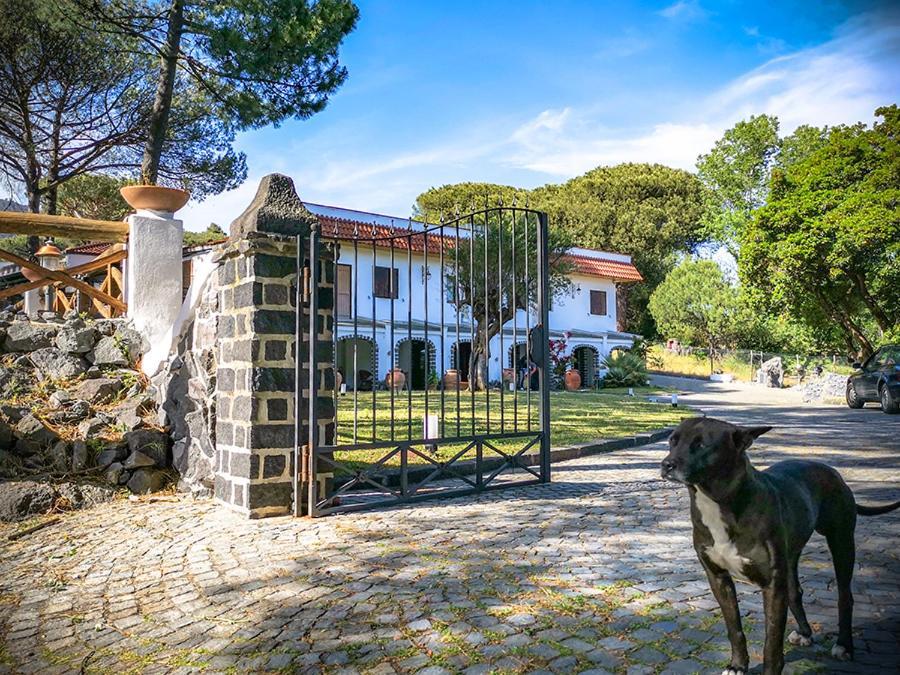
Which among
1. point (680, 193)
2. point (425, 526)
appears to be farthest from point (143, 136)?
point (680, 193)

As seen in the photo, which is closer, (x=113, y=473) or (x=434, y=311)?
(x=113, y=473)

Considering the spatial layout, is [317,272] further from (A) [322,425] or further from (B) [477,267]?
(B) [477,267]

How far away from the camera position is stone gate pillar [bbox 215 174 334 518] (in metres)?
5.54

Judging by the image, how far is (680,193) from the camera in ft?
141

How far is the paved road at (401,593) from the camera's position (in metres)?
2.92

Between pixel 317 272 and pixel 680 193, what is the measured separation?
41163 mm

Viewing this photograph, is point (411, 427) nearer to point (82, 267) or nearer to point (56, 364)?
point (56, 364)

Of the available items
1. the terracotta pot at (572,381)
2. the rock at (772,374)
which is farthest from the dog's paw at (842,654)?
the rock at (772,374)

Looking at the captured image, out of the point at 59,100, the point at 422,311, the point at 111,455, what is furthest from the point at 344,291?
the point at 111,455

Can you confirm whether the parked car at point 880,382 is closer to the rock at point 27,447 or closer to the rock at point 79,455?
the rock at point 79,455

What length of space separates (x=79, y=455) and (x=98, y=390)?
3.64 ft

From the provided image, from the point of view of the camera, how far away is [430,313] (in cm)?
2939

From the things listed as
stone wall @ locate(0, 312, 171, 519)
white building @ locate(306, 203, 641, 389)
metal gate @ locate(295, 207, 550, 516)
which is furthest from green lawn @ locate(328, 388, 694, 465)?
white building @ locate(306, 203, 641, 389)

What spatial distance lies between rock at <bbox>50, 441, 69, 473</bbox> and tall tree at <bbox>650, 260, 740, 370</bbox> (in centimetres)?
3380
